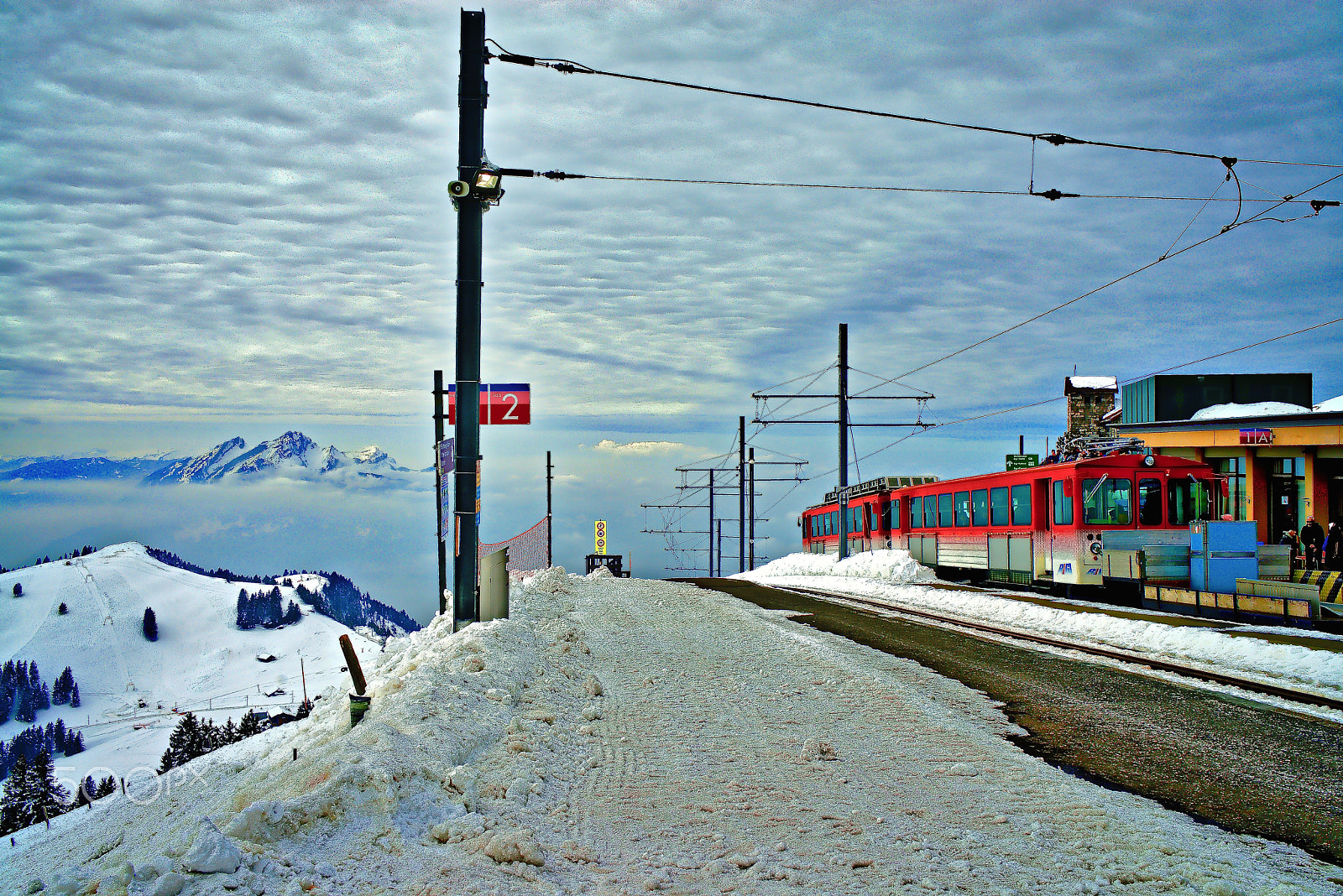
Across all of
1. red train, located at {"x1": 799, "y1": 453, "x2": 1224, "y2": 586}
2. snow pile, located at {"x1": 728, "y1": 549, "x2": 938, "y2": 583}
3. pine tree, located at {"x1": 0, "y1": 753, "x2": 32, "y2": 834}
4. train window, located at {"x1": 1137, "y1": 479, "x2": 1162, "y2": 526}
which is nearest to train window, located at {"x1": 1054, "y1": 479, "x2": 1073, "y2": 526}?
red train, located at {"x1": 799, "y1": 453, "x2": 1224, "y2": 586}

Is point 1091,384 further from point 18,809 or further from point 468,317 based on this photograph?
point 18,809

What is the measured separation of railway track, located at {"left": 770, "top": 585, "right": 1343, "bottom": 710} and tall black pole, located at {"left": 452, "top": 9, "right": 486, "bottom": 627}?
31.5ft

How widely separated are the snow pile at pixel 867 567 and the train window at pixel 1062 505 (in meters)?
7.59

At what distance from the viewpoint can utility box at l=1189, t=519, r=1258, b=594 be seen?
20.0m

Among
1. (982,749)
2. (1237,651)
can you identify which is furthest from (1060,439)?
(982,749)

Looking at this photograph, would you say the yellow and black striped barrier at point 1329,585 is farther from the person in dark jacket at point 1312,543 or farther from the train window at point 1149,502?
the person in dark jacket at point 1312,543

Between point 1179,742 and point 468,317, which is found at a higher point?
point 468,317

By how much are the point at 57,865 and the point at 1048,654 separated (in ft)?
45.6

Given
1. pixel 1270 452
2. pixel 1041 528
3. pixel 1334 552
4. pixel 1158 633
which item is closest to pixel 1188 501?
pixel 1041 528

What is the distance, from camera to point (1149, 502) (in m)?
21.4

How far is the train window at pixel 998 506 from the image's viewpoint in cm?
2558

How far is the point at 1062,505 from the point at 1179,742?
15.6 m

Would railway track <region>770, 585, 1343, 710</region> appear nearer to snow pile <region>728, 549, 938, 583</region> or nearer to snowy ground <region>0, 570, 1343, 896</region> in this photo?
snowy ground <region>0, 570, 1343, 896</region>

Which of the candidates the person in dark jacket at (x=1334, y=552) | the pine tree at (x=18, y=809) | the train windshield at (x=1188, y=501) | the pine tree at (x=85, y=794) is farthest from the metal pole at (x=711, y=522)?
the pine tree at (x=18, y=809)
